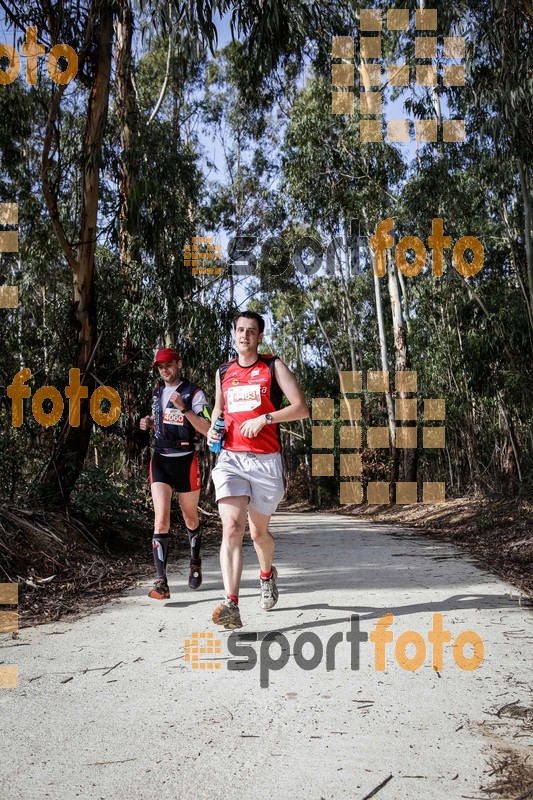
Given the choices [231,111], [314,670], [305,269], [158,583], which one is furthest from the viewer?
[305,269]

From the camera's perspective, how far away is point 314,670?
3.62 metres

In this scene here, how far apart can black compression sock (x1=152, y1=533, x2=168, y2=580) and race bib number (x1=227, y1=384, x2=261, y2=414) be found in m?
1.38

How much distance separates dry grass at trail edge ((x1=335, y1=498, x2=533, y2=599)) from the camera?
7.09m

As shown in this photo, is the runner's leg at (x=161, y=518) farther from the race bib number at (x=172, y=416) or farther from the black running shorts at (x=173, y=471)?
the race bib number at (x=172, y=416)

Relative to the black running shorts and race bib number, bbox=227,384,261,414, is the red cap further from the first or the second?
race bib number, bbox=227,384,261,414

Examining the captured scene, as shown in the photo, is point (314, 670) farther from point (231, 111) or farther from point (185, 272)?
point (231, 111)

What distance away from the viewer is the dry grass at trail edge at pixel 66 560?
17.9ft

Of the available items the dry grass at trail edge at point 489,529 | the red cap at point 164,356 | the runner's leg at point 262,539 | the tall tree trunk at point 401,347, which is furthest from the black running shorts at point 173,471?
the tall tree trunk at point 401,347

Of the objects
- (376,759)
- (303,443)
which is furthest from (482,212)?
(303,443)

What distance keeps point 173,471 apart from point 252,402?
1.33 metres

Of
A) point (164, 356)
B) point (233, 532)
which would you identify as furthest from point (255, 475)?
point (164, 356)

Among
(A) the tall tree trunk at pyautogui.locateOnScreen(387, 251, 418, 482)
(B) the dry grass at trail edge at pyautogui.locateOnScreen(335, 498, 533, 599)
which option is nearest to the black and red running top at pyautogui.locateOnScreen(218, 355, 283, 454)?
(B) the dry grass at trail edge at pyautogui.locateOnScreen(335, 498, 533, 599)

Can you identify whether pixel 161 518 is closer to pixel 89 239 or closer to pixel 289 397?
pixel 289 397

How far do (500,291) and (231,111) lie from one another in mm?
10467
